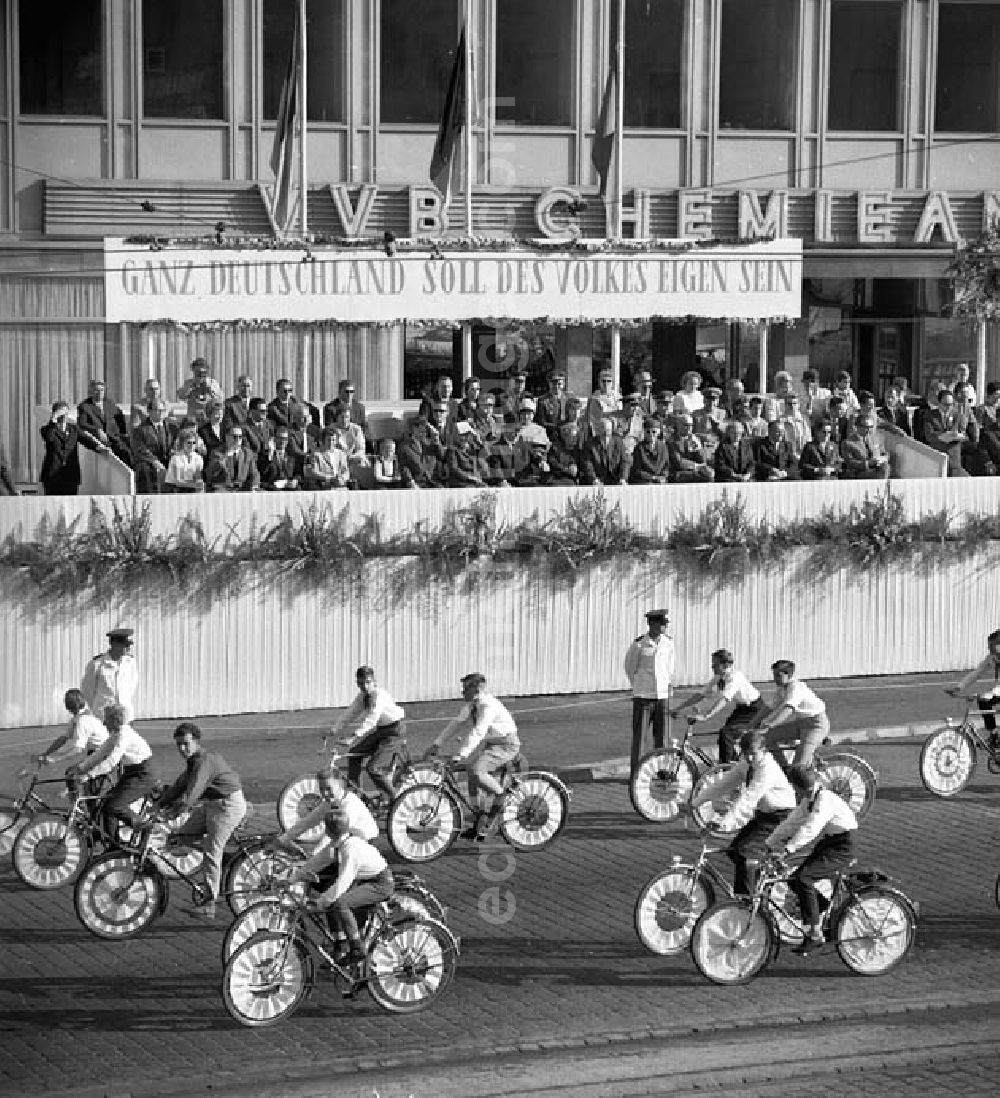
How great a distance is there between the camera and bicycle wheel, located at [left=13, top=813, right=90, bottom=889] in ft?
55.7

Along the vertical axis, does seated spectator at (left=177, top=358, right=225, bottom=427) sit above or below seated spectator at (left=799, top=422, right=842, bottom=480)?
above

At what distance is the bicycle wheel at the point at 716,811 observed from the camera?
53.7 feet

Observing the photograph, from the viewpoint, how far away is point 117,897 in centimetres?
1570

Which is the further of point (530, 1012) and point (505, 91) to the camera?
point (505, 91)

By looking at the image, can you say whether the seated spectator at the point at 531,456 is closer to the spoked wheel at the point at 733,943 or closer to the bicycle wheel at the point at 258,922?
the spoked wheel at the point at 733,943

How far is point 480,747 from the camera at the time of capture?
1844 cm

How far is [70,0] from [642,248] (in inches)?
385

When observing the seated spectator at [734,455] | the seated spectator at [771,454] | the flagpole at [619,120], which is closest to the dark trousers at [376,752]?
the seated spectator at [734,455]

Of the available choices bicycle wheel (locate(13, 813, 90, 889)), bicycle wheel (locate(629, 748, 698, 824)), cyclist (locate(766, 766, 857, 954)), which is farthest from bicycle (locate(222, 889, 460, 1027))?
bicycle wheel (locate(629, 748, 698, 824))

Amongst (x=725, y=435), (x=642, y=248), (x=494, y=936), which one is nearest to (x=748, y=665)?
(x=725, y=435)

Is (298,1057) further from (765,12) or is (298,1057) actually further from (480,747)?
(765,12)

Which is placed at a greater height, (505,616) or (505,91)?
(505,91)

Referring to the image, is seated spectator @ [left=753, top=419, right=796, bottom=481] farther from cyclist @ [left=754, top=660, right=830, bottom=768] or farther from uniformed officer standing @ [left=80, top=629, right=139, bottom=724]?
uniformed officer standing @ [left=80, top=629, right=139, bottom=724]

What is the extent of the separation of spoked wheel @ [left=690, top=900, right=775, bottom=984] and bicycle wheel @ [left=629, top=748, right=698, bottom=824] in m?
4.67
